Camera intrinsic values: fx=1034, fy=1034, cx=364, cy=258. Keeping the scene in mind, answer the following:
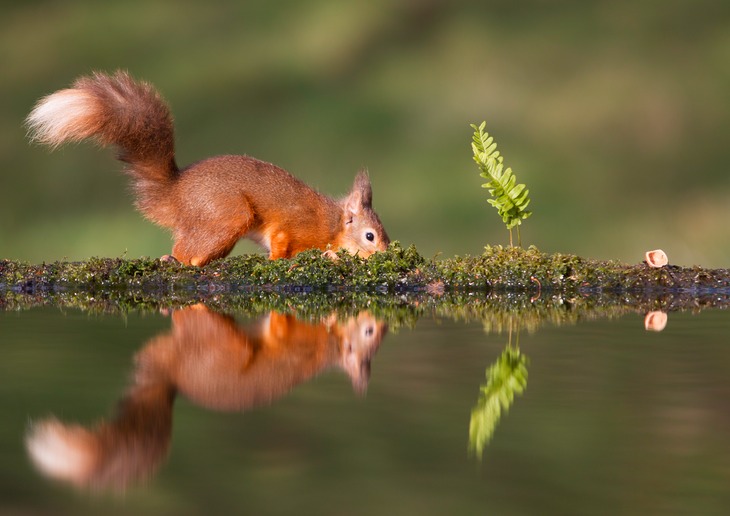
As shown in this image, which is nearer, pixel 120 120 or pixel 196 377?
pixel 196 377

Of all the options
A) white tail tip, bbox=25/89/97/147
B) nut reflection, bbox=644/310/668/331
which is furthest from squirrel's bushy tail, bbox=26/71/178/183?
nut reflection, bbox=644/310/668/331

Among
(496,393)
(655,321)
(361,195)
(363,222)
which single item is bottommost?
(496,393)

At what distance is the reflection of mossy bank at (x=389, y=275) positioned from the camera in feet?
21.2

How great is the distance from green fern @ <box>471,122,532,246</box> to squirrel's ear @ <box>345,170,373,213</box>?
44.9 inches

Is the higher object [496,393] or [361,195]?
[361,195]

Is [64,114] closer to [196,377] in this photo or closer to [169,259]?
[169,259]

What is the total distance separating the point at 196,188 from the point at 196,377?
421 cm

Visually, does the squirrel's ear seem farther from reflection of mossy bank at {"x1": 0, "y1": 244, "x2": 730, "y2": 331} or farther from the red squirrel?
reflection of mossy bank at {"x1": 0, "y1": 244, "x2": 730, "y2": 331}

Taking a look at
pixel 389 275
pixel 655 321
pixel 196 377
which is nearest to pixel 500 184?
pixel 389 275

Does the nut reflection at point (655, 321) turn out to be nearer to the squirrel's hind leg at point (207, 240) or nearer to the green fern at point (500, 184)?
the green fern at point (500, 184)

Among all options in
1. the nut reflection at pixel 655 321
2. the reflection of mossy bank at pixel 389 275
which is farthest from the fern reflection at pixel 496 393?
the reflection of mossy bank at pixel 389 275

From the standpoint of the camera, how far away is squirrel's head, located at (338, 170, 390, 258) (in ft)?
25.6

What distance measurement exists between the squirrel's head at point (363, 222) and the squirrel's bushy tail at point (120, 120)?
1.38 meters

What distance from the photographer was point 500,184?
22.6 ft
